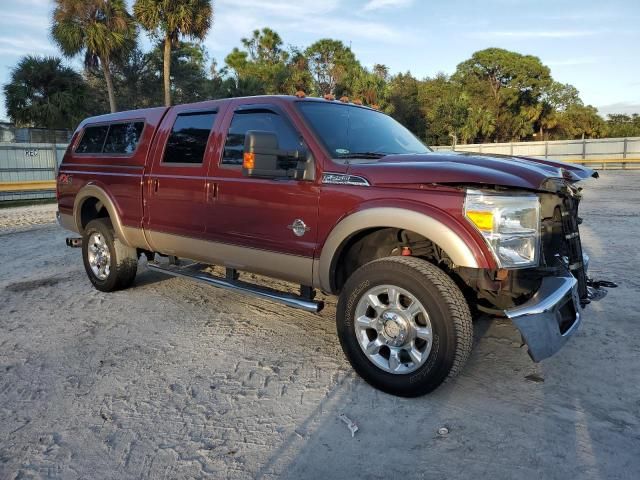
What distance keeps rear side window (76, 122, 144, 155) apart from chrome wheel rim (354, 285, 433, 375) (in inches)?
126

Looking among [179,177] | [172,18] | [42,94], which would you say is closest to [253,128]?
[179,177]

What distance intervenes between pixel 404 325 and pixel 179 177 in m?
2.56

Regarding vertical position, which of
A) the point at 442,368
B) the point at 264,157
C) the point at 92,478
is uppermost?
the point at 264,157

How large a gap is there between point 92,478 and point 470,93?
57178 millimetres

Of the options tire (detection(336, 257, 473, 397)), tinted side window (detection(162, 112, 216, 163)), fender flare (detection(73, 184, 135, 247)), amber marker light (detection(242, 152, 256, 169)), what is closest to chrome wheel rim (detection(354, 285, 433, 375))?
tire (detection(336, 257, 473, 397))

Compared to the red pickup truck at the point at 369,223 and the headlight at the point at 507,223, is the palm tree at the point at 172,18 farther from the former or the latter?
the headlight at the point at 507,223

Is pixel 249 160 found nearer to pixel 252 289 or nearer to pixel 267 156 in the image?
pixel 267 156

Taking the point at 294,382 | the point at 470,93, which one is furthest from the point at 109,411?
the point at 470,93

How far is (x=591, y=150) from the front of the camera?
2855cm

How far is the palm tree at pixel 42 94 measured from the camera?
30016 mm

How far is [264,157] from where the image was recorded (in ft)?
11.8

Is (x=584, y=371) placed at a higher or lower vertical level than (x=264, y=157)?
lower

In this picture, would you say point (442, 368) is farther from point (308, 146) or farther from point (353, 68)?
point (353, 68)

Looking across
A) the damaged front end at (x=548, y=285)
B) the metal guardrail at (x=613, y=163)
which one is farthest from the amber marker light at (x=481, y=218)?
the metal guardrail at (x=613, y=163)
